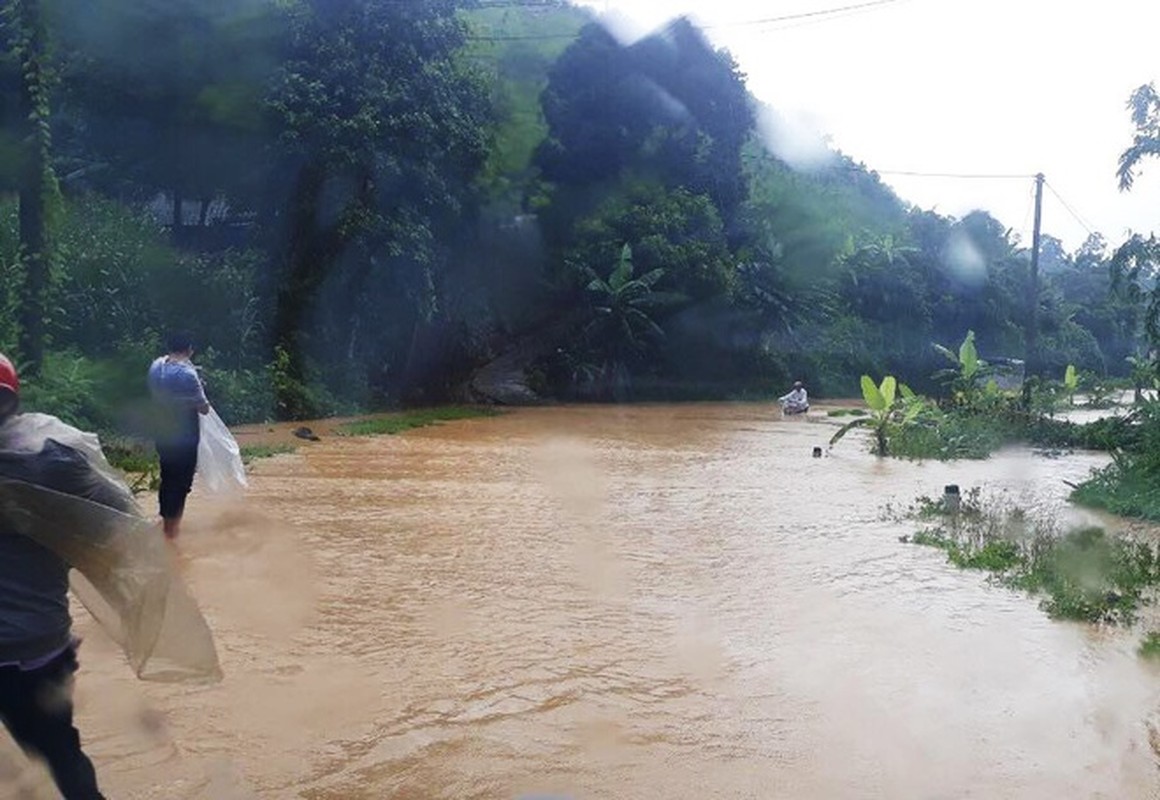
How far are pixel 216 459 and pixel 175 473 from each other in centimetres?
60

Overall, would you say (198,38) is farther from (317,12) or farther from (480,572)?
(480,572)

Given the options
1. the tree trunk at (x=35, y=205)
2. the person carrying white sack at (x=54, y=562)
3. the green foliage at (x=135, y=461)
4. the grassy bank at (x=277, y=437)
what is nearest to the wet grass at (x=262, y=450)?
the grassy bank at (x=277, y=437)

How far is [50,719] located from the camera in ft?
10.1

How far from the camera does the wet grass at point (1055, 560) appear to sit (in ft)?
25.2

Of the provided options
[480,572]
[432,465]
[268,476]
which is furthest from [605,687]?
[432,465]

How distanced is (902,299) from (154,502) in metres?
34.3

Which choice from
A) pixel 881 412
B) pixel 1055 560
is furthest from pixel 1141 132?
pixel 1055 560

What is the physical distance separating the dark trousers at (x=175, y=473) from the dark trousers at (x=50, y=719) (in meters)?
4.85

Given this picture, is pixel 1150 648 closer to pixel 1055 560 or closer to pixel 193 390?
pixel 1055 560

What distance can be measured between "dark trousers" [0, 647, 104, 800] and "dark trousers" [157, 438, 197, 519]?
191 inches

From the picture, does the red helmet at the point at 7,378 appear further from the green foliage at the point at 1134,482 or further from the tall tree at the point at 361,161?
the tall tree at the point at 361,161

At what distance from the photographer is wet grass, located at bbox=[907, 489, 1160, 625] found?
7.67 meters

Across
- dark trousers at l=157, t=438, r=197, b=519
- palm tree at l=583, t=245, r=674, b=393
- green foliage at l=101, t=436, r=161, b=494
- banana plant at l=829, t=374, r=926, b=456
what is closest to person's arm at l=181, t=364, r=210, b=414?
dark trousers at l=157, t=438, r=197, b=519

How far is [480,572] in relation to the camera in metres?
8.38
